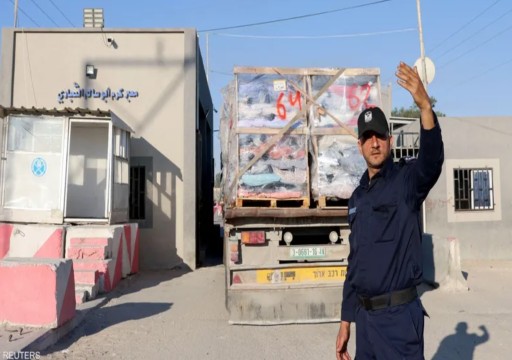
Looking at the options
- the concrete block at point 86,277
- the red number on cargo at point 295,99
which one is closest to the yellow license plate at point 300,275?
the red number on cargo at point 295,99

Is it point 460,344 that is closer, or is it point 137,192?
point 460,344

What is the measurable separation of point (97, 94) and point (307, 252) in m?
8.45

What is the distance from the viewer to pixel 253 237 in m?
6.62

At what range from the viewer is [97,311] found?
7.39 metres

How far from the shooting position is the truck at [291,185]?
632cm

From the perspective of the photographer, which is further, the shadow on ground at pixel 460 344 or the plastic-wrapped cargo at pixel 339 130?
the plastic-wrapped cargo at pixel 339 130

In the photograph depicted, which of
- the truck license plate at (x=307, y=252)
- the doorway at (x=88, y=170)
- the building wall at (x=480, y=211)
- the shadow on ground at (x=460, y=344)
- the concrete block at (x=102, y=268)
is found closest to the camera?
the shadow on ground at (x=460, y=344)

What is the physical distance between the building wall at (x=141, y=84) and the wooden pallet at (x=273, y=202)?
603 centimetres

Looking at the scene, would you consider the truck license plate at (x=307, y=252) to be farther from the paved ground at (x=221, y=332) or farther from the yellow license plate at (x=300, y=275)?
the paved ground at (x=221, y=332)

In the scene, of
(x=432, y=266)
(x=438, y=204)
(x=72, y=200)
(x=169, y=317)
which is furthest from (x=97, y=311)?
(x=438, y=204)

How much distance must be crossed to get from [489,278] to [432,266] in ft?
6.28

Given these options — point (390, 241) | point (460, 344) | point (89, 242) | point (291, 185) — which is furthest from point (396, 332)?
point (89, 242)

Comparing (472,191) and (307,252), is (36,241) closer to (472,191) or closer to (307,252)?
(307,252)

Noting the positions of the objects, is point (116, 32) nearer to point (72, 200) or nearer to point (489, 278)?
point (72, 200)
